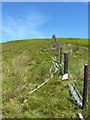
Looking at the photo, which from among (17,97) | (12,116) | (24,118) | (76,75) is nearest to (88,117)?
(24,118)

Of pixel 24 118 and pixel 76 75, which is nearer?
pixel 24 118

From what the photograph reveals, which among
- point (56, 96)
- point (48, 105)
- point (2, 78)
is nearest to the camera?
point (48, 105)

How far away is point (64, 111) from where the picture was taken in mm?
3855

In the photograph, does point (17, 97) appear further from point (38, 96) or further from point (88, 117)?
point (88, 117)

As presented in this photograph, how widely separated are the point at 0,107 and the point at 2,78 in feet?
10.6

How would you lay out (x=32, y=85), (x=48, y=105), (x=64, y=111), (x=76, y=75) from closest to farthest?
1. (x=64, y=111)
2. (x=48, y=105)
3. (x=32, y=85)
4. (x=76, y=75)

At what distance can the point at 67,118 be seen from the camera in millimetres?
3543

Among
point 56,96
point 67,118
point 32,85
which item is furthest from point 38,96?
point 67,118

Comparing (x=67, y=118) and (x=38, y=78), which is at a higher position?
(x=38, y=78)

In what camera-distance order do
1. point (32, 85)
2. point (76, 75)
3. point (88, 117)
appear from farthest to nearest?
point (76, 75) → point (32, 85) → point (88, 117)

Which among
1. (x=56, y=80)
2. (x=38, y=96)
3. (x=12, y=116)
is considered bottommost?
(x=12, y=116)

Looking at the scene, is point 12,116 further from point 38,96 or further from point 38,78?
point 38,78

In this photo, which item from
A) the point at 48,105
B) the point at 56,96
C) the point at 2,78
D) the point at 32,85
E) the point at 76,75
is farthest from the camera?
the point at 2,78

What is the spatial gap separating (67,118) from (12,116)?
173 cm
